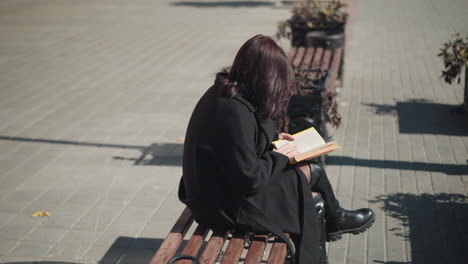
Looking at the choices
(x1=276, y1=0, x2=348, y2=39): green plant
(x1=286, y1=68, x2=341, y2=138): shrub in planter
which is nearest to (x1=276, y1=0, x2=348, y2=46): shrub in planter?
(x1=276, y1=0, x2=348, y2=39): green plant

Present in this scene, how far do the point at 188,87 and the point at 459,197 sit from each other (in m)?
4.72

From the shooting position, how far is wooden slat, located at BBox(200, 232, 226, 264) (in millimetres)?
2824

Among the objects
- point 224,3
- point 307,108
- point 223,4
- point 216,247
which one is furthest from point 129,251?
point 224,3

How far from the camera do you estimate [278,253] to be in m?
2.88

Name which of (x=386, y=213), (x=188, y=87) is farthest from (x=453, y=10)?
(x=386, y=213)

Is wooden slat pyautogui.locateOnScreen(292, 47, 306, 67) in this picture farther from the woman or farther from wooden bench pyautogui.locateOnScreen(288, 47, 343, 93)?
the woman

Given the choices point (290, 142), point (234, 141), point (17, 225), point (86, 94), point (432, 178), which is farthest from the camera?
point (86, 94)

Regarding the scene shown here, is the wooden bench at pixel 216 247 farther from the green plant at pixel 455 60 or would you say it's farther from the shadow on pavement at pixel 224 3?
the shadow on pavement at pixel 224 3

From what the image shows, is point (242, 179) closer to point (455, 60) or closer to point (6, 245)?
point (6, 245)

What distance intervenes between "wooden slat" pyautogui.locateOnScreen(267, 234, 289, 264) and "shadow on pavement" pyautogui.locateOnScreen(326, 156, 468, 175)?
8.99 feet

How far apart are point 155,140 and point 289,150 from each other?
3.42 m

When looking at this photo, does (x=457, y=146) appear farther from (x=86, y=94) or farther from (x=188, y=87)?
(x=86, y=94)

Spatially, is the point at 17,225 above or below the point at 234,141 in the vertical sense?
below

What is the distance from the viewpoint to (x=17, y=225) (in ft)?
14.9
